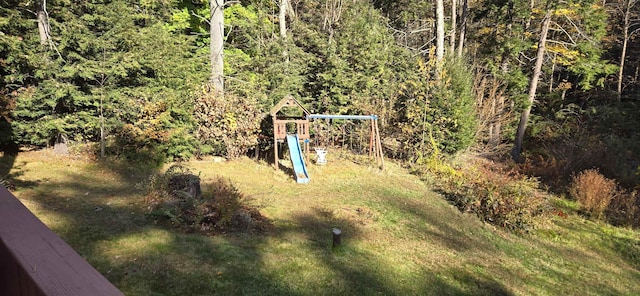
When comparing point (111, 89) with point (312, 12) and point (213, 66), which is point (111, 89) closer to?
point (213, 66)

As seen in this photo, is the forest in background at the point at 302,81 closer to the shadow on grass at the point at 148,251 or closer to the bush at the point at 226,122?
the bush at the point at 226,122

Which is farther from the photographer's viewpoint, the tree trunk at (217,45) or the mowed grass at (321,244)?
the tree trunk at (217,45)

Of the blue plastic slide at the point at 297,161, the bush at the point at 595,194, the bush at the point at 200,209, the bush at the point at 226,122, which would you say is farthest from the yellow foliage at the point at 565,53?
the bush at the point at 200,209

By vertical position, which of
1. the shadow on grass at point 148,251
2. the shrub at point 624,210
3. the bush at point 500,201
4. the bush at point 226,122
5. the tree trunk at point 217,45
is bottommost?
the shrub at point 624,210

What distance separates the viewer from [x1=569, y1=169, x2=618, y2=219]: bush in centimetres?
1090

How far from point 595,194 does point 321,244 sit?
31.4 feet

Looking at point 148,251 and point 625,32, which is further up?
point 625,32

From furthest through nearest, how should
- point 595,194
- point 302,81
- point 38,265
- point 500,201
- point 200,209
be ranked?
point 302,81 < point 595,194 < point 500,201 < point 200,209 < point 38,265

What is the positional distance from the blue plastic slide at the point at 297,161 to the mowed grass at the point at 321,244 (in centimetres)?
30

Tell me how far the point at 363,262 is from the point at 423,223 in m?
3.27

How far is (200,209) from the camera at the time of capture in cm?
646

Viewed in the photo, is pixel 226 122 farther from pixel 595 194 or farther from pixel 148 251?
pixel 595 194

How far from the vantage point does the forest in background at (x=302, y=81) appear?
10.4m

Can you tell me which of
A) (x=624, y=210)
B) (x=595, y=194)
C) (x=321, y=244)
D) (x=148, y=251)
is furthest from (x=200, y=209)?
(x=624, y=210)
